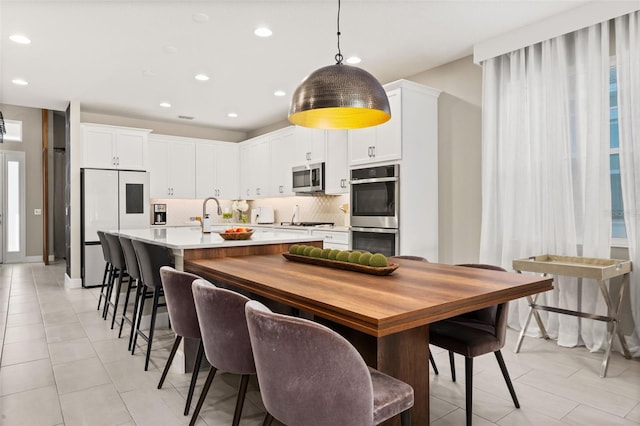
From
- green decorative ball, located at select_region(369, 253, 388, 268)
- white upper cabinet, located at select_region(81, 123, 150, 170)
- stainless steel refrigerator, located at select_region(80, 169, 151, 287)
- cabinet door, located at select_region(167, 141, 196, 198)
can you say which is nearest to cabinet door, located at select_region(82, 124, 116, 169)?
white upper cabinet, located at select_region(81, 123, 150, 170)

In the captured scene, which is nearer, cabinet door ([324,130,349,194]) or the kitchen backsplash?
cabinet door ([324,130,349,194])

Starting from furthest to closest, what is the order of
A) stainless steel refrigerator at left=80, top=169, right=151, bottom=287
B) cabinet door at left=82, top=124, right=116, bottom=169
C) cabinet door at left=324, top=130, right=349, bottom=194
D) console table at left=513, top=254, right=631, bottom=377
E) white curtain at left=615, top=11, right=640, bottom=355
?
cabinet door at left=82, top=124, right=116, bottom=169
stainless steel refrigerator at left=80, top=169, right=151, bottom=287
cabinet door at left=324, top=130, right=349, bottom=194
white curtain at left=615, top=11, right=640, bottom=355
console table at left=513, top=254, right=631, bottom=377

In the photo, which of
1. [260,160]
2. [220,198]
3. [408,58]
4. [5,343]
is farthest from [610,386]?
[220,198]

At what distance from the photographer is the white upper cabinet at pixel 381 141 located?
168 inches

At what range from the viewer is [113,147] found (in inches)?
249

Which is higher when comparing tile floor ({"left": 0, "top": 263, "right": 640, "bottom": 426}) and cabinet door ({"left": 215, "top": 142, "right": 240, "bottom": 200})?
cabinet door ({"left": 215, "top": 142, "right": 240, "bottom": 200})

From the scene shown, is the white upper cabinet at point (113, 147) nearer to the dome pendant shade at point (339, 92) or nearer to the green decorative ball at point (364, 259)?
the dome pendant shade at point (339, 92)

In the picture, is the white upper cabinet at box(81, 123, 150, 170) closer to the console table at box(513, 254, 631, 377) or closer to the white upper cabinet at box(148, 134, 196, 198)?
the white upper cabinet at box(148, 134, 196, 198)

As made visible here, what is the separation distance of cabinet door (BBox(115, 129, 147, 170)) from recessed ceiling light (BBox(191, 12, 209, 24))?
11.9ft

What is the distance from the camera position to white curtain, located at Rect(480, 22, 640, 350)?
328cm

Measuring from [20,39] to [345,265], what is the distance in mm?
3866

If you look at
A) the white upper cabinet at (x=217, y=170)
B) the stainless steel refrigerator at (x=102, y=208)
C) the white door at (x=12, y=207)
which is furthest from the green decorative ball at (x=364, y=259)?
the white door at (x=12, y=207)

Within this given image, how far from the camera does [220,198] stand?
25.6ft

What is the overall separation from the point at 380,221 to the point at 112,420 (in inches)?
120
